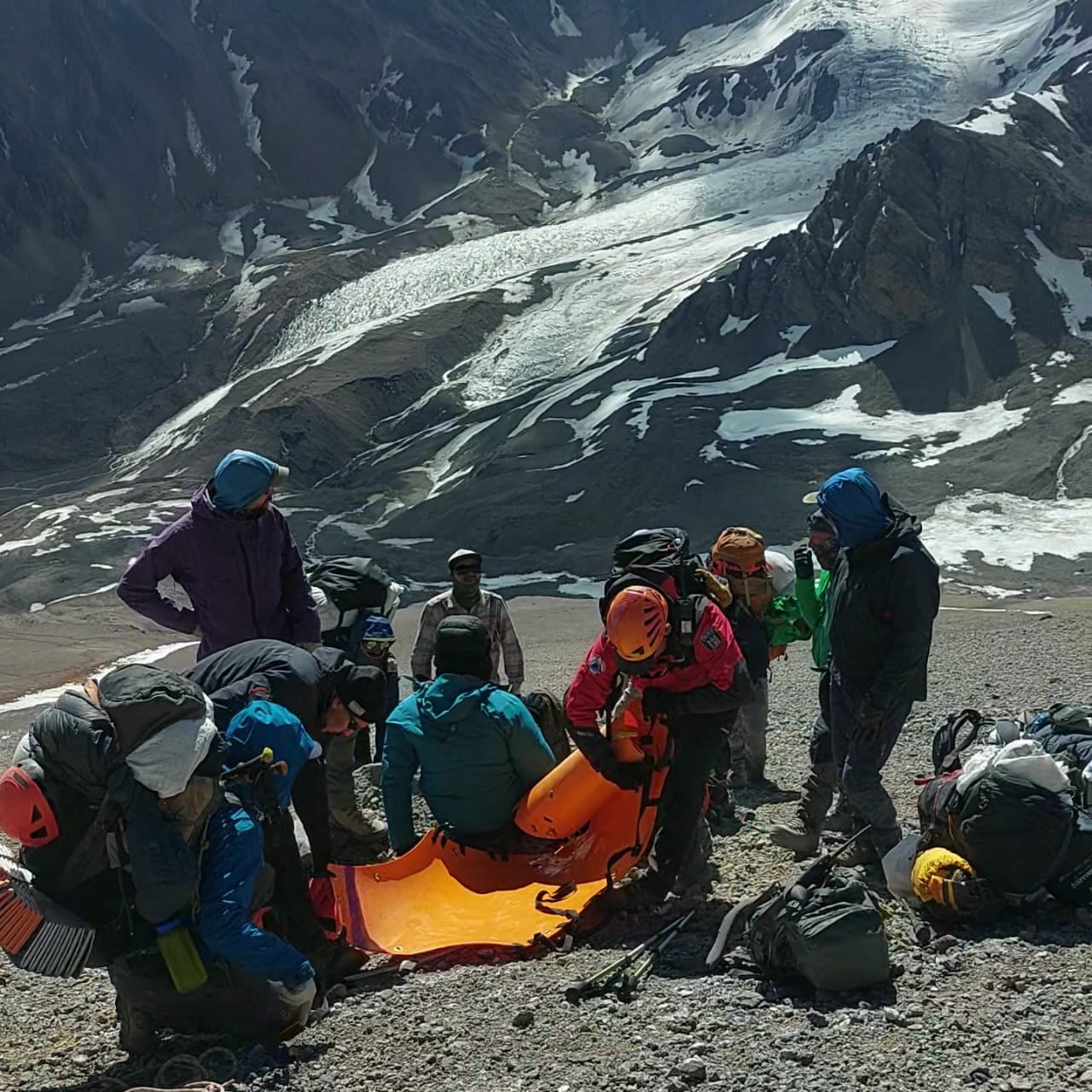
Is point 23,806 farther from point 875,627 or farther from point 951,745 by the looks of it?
point 951,745

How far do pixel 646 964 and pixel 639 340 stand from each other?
89653 millimetres

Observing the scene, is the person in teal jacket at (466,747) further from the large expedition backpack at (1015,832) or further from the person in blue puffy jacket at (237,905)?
the large expedition backpack at (1015,832)

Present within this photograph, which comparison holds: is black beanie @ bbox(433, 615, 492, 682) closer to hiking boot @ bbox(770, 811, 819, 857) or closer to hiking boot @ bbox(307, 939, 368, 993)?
hiking boot @ bbox(307, 939, 368, 993)

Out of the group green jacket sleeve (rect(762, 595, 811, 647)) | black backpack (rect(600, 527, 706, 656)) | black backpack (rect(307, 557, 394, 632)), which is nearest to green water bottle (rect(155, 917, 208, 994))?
black backpack (rect(600, 527, 706, 656))

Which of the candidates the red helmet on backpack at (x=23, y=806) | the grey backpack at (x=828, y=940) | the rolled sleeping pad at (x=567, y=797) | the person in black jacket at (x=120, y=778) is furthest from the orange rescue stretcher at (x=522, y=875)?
the red helmet on backpack at (x=23, y=806)

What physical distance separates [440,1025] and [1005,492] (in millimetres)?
56140

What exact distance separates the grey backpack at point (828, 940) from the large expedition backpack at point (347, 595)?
13.2 ft

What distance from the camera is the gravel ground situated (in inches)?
168

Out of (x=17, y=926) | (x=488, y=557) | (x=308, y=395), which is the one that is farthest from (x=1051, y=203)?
(x=17, y=926)

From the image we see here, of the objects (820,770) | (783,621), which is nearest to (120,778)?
(820,770)

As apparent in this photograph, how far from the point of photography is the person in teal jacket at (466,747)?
22.4 ft

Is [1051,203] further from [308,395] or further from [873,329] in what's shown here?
[308,395]

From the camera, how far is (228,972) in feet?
15.4

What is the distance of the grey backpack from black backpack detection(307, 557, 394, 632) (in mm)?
Result: 4048
